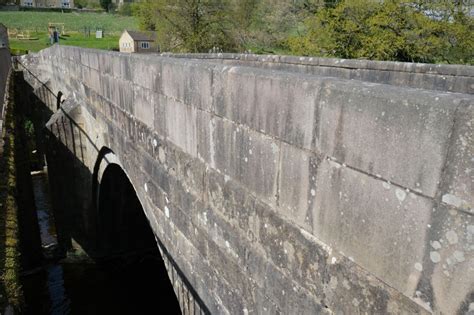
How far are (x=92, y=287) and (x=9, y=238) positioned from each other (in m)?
7.07

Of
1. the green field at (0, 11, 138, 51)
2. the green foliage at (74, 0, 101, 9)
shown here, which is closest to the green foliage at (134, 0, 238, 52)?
the green field at (0, 11, 138, 51)

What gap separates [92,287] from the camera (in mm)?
10133

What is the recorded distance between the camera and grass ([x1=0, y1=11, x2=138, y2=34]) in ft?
187

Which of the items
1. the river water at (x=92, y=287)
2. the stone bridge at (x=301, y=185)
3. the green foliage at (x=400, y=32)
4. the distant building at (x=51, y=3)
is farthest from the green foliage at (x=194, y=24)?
the distant building at (x=51, y=3)

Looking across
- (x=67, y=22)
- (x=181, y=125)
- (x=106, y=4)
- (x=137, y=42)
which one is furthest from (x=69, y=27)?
(x=181, y=125)

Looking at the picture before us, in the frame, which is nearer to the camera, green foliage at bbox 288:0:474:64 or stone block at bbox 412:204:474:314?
stone block at bbox 412:204:474:314

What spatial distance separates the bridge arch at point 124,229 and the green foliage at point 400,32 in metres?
11.2

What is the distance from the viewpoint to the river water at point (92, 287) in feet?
31.2

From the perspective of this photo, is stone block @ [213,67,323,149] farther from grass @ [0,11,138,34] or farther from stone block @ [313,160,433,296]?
grass @ [0,11,138,34]

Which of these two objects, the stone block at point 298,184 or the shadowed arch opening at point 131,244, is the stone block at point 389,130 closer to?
the stone block at point 298,184

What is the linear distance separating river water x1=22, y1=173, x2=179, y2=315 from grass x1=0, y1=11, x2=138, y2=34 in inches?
2083

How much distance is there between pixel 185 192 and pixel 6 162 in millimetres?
3601

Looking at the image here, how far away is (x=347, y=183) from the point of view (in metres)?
1.80

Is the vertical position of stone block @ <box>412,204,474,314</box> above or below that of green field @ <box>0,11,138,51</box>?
below
